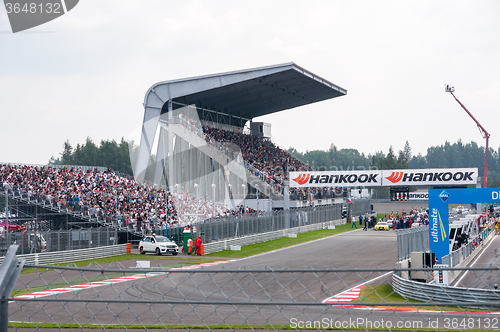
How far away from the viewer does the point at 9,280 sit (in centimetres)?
416

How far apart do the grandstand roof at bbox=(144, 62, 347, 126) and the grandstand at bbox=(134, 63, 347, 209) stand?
3.6 inches

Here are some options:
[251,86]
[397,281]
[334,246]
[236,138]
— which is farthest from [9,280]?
[236,138]

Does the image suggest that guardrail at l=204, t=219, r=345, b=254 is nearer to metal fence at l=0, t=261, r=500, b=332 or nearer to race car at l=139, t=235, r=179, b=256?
race car at l=139, t=235, r=179, b=256

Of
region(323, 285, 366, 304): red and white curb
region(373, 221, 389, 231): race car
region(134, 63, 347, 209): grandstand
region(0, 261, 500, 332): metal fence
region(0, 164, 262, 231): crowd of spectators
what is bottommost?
region(373, 221, 389, 231): race car

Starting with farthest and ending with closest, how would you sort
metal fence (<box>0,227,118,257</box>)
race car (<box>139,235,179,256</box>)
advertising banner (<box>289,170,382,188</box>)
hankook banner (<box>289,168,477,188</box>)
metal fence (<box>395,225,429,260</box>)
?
advertising banner (<box>289,170,382,188</box>)
hankook banner (<box>289,168,477,188</box>)
race car (<box>139,235,179,256</box>)
metal fence (<box>0,227,118,257</box>)
metal fence (<box>395,225,429,260</box>)

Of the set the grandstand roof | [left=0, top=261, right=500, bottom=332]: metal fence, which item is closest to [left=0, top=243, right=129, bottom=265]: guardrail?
[left=0, top=261, right=500, bottom=332]: metal fence

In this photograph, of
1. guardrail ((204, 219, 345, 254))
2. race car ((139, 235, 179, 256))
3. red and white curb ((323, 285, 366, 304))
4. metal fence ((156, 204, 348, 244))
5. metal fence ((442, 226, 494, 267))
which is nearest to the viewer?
red and white curb ((323, 285, 366, 304))

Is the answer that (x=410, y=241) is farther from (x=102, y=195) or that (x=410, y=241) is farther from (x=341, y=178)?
(x=341, y=178)

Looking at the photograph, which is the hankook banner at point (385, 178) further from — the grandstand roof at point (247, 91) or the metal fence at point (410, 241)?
the metal fence at point (410, 241)

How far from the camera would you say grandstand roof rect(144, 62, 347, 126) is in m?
46.2

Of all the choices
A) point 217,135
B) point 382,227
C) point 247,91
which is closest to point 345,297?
point 382,227

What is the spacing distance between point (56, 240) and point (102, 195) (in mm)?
9550

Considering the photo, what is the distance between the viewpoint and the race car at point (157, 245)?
30.0 m

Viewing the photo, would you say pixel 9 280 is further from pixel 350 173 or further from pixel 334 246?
pixel 350 173
